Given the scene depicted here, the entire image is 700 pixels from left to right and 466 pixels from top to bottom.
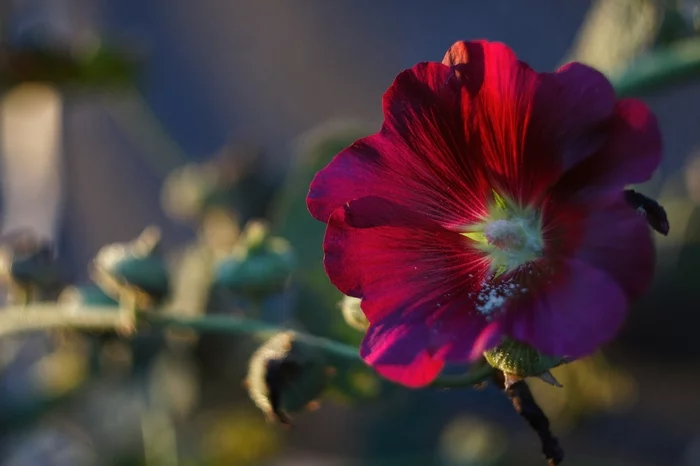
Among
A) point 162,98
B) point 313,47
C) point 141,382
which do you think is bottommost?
point 141,382

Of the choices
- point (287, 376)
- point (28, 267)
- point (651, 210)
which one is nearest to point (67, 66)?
point (28, 267)

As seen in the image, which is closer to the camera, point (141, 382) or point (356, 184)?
point (356, 184)

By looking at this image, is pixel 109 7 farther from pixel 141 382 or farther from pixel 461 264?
pixel 461 264

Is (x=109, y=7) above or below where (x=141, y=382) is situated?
above

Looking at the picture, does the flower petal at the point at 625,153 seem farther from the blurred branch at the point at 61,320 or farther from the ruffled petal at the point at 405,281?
the blurred branch at the point at 61,320

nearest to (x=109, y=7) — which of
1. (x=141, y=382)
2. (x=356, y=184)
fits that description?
(x=141, y=382)

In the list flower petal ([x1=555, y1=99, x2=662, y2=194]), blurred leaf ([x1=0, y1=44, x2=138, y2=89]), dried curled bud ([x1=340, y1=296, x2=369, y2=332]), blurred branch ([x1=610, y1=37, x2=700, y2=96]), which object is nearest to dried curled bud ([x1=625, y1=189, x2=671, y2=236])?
flower petal ([x1=555, y1=99, x2=662, y2=194])

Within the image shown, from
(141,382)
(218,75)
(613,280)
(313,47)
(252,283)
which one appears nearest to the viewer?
(613,280)

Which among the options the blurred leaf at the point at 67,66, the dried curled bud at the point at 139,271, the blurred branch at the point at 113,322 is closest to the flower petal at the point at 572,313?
the blurred branch at the point at 113,322
